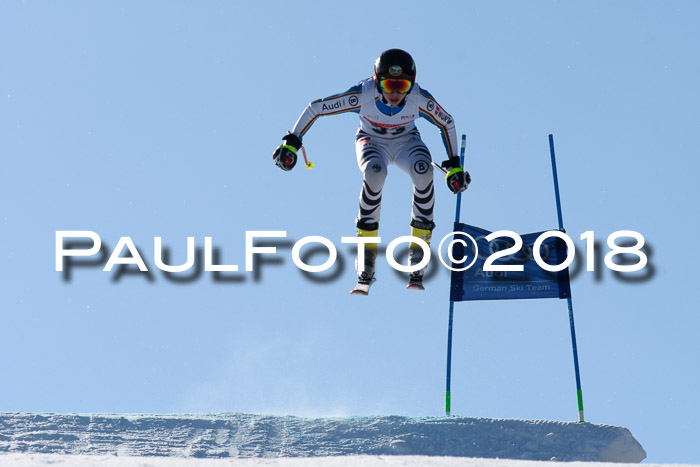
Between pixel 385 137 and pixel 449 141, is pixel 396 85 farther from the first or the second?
pixel 449 141

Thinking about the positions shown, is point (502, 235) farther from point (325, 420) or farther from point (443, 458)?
Answer: point (443, 458)

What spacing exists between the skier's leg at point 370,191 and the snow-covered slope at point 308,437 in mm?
1862

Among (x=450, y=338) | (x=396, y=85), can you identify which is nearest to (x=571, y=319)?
(x=450, y=338)

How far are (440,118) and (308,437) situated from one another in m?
3.73

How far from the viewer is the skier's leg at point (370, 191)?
31.8 ft

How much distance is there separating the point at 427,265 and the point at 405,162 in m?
1.11

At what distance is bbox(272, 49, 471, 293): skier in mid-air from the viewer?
970 cm

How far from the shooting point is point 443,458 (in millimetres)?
7191

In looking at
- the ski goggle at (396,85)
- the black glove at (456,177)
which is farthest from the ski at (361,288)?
the ski goggle at (396,85)

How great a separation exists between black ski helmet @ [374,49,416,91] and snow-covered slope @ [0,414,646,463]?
3.32 metres

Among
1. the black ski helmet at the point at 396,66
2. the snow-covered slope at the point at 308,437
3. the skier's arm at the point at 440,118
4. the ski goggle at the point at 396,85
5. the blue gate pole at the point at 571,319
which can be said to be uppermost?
the black ski helmet at the point at 396,66

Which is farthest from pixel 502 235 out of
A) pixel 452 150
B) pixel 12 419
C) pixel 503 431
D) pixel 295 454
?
pixel 12 419

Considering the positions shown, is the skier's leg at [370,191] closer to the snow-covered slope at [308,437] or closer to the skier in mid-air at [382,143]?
the skier in mid-air at [382,143]

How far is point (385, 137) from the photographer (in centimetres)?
1000
